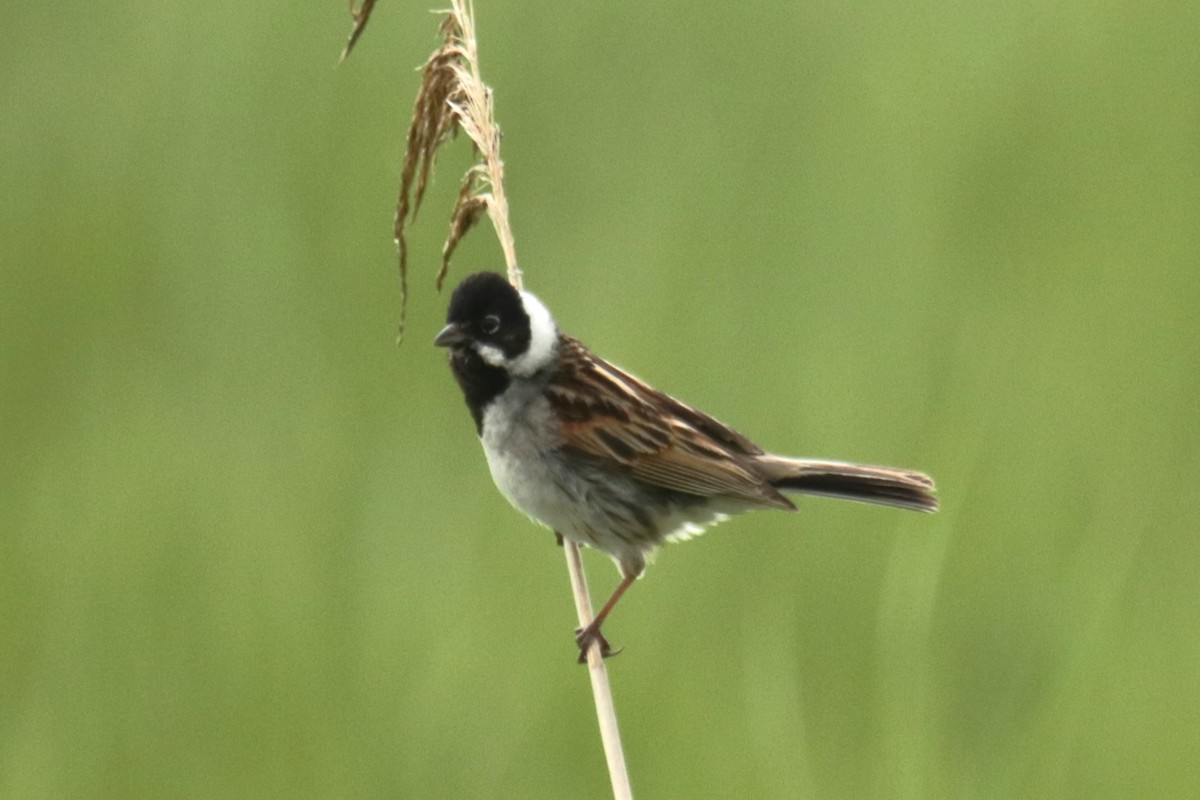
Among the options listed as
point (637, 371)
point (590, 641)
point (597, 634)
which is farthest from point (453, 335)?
point (637, 371)

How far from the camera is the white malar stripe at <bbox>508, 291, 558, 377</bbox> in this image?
5.17 m

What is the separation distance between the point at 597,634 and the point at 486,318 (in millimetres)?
828

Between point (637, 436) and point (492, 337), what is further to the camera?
point (637, 436)

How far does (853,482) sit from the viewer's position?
5254mm

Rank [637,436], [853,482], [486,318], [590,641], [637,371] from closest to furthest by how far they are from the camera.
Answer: [590,641] < [486,318] < [853,482] < [637,436] < [637,371]

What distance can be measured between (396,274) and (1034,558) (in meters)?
2.40

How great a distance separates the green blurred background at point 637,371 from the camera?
5320 mm

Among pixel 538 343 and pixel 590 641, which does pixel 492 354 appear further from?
pixel 590 641

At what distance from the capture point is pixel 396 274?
6965 millimetres

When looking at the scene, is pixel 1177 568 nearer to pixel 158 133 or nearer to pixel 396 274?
pixel 396 274

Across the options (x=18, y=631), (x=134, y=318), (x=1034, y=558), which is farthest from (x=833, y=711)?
(x=134, y=318)

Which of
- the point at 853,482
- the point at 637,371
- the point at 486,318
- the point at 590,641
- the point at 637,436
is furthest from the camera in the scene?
the point at 637,371

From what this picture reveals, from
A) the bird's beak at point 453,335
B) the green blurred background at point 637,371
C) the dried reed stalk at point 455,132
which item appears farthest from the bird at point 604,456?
the dried reed stalk at point 455,132

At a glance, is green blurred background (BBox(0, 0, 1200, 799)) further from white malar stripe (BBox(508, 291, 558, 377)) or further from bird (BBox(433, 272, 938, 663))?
white malar stripe (BBox(508, 291, 558, 377))
